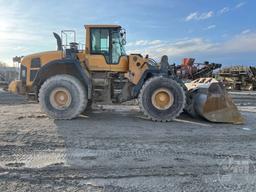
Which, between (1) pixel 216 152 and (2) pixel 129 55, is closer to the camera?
(1) pixel 216 152

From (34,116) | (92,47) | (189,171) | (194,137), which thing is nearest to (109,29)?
(92,47)

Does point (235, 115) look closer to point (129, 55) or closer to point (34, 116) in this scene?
point (129, 55)

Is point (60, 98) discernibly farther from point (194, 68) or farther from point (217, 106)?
point (194, 68)

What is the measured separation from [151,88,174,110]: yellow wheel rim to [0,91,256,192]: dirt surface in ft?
2.11

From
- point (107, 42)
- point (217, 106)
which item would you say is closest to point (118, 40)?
point (107, 42)

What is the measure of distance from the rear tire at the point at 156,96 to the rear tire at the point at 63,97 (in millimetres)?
1671

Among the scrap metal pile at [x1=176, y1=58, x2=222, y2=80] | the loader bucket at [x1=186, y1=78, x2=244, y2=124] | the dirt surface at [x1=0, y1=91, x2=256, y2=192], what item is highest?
the scrap metal pile at [x1=176, y1=58, x2=222, y2=80]

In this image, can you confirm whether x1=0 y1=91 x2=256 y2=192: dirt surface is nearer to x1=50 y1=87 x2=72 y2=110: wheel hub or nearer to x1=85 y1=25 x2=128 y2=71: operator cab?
x1=50 y1=87 x2=72 y2=110: wheel hub

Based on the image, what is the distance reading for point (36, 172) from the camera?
4.98 metres

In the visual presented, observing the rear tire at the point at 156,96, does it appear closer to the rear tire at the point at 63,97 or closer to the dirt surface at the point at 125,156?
the dirt surface at the point at 125,156

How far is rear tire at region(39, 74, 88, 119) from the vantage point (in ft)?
32.6

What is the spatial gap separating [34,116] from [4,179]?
5.90 m

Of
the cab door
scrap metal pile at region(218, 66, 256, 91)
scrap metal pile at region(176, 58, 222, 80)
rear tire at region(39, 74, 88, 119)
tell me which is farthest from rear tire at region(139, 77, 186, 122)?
scrap metal pile at region(218, 66, 256, 91)

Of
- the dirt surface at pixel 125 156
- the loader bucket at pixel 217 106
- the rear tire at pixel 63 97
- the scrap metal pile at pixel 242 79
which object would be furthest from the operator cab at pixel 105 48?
the scrap metal pile at pixel 242 79
